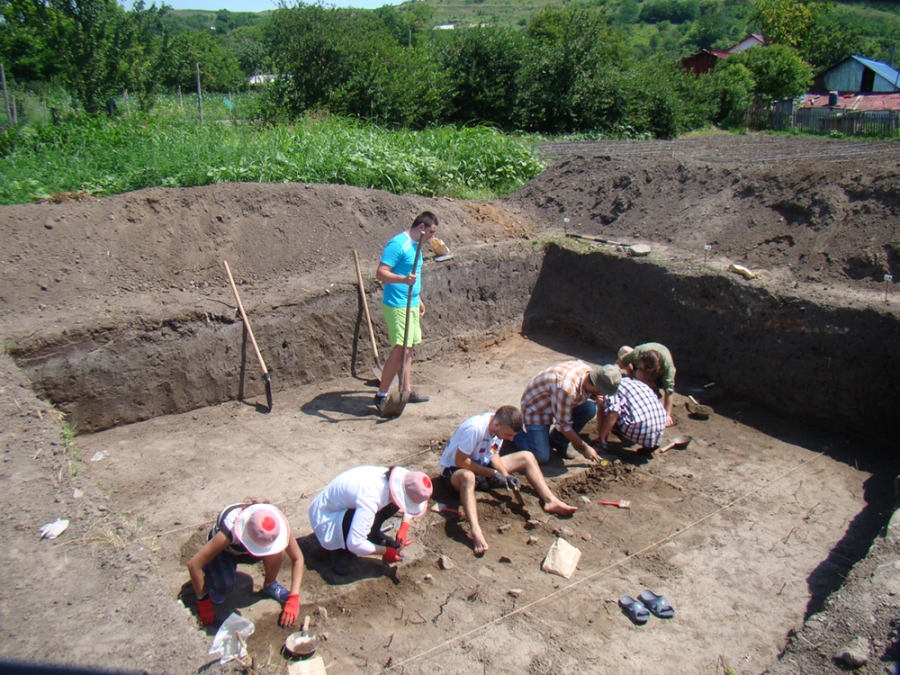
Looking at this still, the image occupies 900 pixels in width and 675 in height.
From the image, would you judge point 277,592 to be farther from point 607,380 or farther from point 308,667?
point 607,380

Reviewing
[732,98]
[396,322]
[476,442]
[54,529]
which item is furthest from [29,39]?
[732,98]

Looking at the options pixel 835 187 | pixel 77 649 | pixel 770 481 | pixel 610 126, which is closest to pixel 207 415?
pixel 77 649

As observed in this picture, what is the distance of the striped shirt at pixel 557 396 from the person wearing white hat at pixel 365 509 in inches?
63.9

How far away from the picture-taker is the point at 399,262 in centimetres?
634

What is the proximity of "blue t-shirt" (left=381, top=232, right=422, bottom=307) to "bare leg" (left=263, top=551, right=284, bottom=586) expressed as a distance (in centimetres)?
308

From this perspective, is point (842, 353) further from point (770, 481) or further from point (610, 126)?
point (610, 126)

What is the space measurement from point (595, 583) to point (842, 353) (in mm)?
3690

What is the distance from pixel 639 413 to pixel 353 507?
2692 mm

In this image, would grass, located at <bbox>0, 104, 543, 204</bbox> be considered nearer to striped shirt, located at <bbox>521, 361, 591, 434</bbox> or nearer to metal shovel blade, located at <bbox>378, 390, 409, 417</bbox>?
metal shovel blade, located at <bbox>378, 390, 409, 417</bbox>

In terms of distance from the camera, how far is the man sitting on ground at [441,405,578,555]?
4.60 m

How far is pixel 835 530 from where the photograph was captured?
4906mm

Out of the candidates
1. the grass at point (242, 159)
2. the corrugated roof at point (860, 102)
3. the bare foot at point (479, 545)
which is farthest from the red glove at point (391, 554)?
the corrugated roof at point (860, 102)

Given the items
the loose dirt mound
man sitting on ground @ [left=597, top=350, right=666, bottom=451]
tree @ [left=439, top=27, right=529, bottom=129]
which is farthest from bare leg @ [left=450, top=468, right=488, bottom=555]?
tree @ [left=439, top=27, right=529, bottom=129]

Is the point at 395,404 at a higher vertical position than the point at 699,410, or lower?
higher
